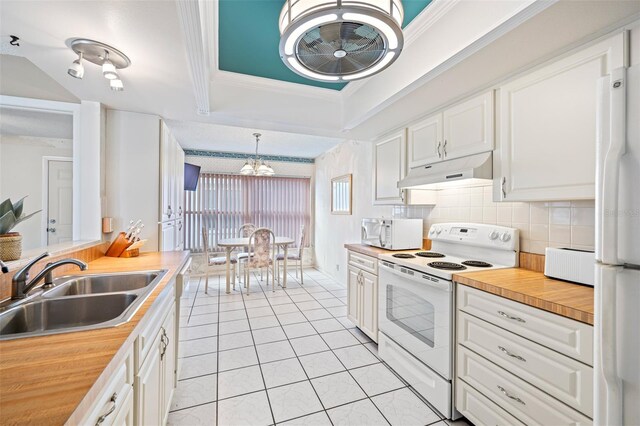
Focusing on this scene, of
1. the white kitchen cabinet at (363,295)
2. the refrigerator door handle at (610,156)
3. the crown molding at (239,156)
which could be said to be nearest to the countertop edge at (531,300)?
the refrigerator door handle at (610,156)

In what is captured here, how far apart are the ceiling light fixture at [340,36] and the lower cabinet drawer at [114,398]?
1384mm

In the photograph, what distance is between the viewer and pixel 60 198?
284 centimetres

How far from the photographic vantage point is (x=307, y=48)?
1.24 metres

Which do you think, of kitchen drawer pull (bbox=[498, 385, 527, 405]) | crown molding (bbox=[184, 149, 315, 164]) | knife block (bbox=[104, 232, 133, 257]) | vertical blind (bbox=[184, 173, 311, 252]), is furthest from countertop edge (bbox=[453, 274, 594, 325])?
crown molding (bbox=[184, 149, 315, 164])

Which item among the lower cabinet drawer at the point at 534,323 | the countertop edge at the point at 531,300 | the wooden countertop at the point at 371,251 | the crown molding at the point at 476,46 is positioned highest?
the crown molding at the point at 476,46

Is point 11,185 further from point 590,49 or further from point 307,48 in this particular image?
point 590,49

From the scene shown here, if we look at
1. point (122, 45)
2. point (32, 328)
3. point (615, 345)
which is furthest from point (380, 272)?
point (122, 45)

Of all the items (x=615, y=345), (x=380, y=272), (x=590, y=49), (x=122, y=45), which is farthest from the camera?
(x=380, y=272)

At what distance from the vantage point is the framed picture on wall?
14.5 ft

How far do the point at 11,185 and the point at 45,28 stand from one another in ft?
7.82

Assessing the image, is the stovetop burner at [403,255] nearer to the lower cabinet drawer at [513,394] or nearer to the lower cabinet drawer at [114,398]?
the lower cabinet drawer at [513,394]

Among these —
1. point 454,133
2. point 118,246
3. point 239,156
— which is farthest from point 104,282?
point 239,156

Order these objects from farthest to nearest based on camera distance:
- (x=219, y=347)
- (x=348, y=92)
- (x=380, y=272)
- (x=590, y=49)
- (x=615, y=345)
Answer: (x=348, y=92) < (x=219, y=347) < (x=380, y=272) < (x=590, y=49) < (x=615, y=345)

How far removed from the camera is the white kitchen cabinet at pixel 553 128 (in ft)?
4.33
